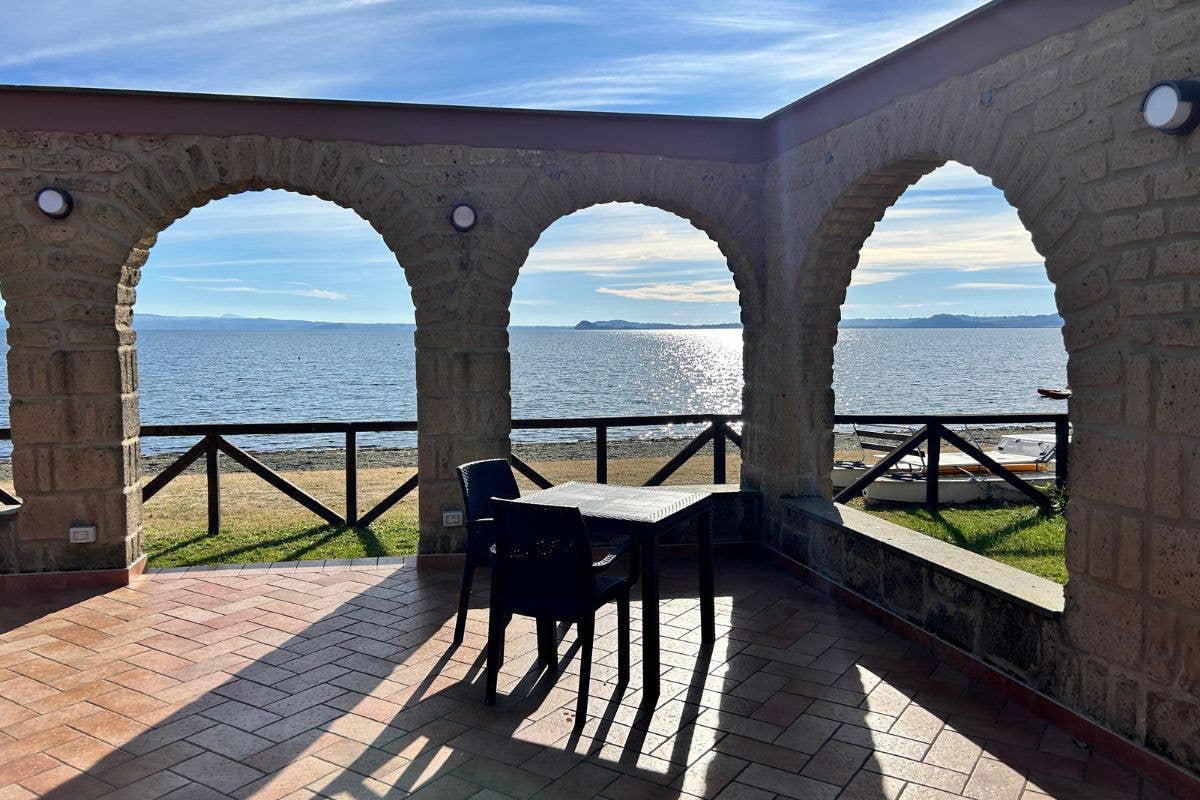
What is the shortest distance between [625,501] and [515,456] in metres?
2.60

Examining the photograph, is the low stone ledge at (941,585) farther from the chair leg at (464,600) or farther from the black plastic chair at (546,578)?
the chair leg at (464,600)

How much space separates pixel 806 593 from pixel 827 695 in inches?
59.1

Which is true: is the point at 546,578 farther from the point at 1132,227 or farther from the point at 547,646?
the point at 1132,227

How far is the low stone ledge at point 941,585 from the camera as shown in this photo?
359 centimetres

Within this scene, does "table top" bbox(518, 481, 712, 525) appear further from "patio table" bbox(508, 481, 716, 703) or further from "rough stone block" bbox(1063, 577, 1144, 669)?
"rough stone block" bbox(1063, 577, 1144, 669)

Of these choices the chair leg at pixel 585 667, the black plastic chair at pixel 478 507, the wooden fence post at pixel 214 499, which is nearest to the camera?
the chair leg at pixel 585 667

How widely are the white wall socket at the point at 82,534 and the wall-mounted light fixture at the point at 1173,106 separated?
5.84 m

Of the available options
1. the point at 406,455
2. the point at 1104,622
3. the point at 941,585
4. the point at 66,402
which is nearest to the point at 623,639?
the point at 941,585

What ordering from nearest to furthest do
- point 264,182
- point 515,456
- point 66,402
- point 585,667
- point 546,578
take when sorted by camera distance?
point 585,667 < point 546,578 < point 66,402 < point 264,182 < point 515,456

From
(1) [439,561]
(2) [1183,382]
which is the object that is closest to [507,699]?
(1) [439,561]

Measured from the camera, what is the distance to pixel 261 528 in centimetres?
757

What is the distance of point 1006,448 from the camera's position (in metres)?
10.4

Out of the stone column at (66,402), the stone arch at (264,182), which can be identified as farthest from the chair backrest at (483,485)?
the stone column at (66,402)

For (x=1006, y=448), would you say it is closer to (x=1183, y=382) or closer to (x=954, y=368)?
(x=1183, y=382)
